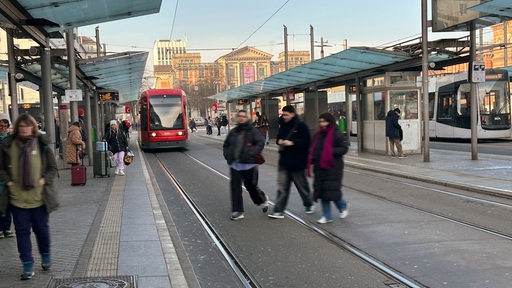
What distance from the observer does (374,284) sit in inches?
198

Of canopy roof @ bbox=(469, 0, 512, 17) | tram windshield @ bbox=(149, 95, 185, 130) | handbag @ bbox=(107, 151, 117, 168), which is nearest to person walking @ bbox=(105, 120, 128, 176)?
handbag @ bbox=(107, 151, 117, 168)

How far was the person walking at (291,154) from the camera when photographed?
791 cm

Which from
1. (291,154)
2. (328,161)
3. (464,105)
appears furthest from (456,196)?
(464,105)

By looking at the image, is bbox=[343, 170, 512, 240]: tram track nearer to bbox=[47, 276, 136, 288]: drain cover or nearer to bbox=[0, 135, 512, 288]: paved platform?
bbox=[0, 135, 512, 288]: paved platform

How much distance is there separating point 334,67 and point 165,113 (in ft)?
31.8

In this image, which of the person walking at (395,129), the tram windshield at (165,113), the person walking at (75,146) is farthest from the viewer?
the tram windshield at (165,113)

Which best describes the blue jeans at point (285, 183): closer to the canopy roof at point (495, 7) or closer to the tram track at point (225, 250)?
the tram track at point (225, 250)

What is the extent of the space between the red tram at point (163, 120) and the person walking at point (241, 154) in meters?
17.7

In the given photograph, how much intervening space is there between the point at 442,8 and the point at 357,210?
11.6 m

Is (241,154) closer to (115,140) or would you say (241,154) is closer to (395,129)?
(115,140)

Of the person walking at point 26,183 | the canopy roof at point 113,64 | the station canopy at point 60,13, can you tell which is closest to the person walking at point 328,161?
the person walking at point 26,183

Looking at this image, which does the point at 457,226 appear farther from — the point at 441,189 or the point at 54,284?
the point at 54,284

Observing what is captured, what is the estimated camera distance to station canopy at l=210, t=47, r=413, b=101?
651 inches

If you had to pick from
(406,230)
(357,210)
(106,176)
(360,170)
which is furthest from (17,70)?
(406,230)
